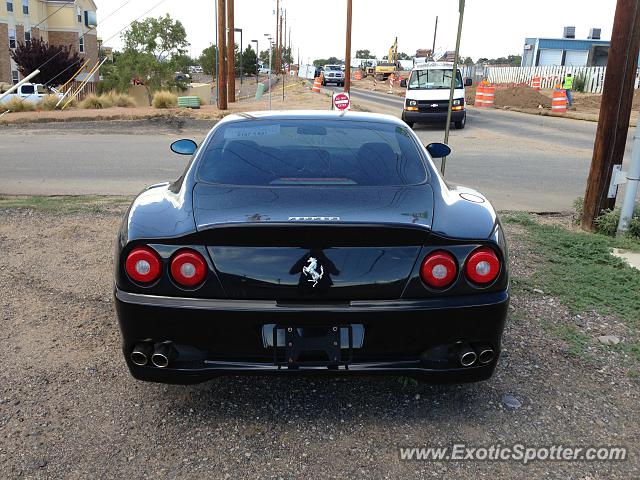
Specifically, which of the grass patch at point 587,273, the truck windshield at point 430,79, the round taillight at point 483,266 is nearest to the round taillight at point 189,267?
the round taillight at point 483,266

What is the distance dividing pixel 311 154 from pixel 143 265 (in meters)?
1.37

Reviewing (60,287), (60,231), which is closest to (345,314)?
(60,287)

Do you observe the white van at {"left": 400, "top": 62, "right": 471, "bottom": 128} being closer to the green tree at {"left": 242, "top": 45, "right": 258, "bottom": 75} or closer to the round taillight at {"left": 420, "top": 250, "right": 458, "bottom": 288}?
the round taillight at {"left": 420, "top": 250, "right": 458, "bottom": 288}

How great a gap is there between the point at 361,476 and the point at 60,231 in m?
5.13

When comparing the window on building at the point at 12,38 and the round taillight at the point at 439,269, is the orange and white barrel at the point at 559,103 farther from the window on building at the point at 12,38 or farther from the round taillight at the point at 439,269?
the window on building at the point at 12,38

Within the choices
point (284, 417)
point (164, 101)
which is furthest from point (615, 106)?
point (164, 101)

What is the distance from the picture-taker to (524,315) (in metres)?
4.50

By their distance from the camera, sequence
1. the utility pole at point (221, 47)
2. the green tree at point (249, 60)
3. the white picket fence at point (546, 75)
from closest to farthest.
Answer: the utility pole at point (221, 47)
the white picket fence at point (546, 75)
the green tree at point (249, 60)

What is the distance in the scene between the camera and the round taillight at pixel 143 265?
9.34ft

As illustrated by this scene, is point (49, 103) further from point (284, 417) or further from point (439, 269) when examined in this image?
point (439, 269)

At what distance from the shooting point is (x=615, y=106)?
657 centimetres

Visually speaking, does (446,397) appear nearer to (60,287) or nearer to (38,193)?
(60,287)

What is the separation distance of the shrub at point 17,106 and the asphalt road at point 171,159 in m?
6.43

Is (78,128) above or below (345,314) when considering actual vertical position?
below
